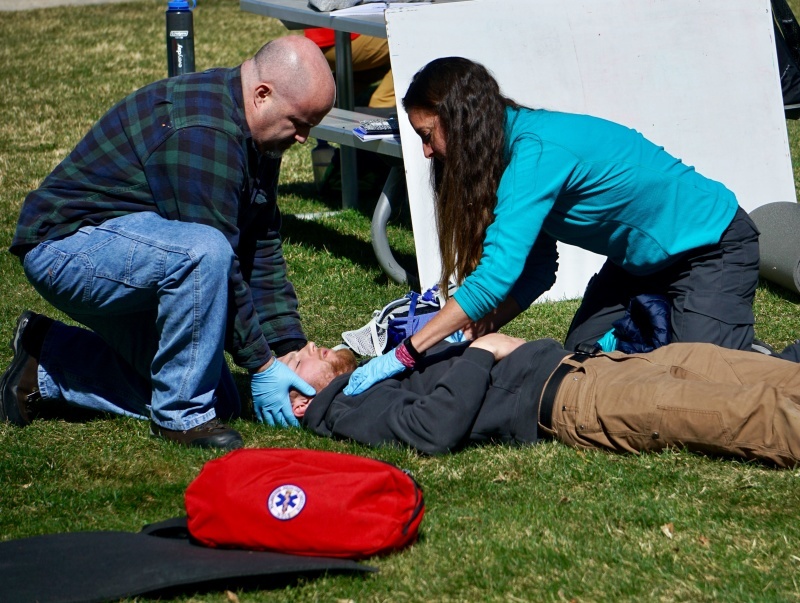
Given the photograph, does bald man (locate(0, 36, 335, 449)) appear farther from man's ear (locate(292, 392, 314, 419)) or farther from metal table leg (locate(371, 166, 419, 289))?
metal table leg (locate(371, 166, 419, 289))

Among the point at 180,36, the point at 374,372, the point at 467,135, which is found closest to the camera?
the point at 467,135

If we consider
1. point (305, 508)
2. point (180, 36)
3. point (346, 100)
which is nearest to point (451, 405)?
point (305, 508)

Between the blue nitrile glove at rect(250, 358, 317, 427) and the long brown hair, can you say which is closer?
the long brown hair

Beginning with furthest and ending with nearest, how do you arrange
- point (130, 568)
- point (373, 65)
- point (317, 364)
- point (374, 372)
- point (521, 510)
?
1. point (373, 65)
2. point (317, 364)
3. point (374, 372)
4. point (521, 510)
5. point (130, 568)

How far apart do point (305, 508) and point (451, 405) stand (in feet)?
3.15

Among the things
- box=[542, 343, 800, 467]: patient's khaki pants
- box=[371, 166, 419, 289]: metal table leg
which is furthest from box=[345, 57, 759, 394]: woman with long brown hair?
box=[371, 166, 419, 289]: metal table leg

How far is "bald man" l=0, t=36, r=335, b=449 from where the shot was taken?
3637 millimetres

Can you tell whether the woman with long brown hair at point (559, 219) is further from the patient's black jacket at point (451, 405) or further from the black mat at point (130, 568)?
the black mat at point (130, 568)

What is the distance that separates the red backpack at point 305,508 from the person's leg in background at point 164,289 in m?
0.83

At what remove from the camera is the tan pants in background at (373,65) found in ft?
27.2

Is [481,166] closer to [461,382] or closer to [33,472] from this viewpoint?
[461,382]

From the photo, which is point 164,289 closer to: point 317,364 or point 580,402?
point 317,364

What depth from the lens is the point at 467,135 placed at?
3738mm

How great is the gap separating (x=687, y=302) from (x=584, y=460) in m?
1.05
